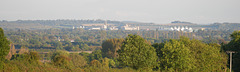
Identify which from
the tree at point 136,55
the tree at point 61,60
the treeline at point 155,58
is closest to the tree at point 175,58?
the treeline at point 155,58

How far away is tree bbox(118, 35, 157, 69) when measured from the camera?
30.3m

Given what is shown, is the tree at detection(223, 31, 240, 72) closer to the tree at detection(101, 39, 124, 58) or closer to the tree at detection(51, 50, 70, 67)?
the tree at detection(51, 50, 70, 67)

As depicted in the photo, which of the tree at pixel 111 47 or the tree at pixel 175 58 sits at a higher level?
the tree at pixel 175 58

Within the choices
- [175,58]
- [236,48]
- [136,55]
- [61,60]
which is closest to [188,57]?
[175,58]

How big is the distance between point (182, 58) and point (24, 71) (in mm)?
16312

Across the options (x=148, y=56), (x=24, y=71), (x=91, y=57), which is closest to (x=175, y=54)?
(x=148, y=56)

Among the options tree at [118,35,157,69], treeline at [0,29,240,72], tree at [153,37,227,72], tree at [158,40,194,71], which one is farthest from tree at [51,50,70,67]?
tree at [153,37,227,72]

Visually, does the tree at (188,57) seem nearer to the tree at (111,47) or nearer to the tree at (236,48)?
the tree at (236,48)

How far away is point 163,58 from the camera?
3322 centimetres

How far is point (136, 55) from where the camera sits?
99.4 ft

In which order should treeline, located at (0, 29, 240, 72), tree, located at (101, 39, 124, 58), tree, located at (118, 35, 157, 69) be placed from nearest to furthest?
1. treeline, located at (0, 29, 240, 72)
2. tree, located at (118, 35, 157, 69)
3. tree, located at (101, 39, 124, 58)

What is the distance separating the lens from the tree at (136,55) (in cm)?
3028

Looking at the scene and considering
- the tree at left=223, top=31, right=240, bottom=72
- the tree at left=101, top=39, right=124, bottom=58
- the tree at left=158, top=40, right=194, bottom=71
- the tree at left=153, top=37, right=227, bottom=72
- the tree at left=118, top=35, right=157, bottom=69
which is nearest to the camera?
the tree at left=118, top=35, right=157, bottom=69

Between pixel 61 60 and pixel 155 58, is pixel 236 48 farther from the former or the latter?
pixel 61 60
